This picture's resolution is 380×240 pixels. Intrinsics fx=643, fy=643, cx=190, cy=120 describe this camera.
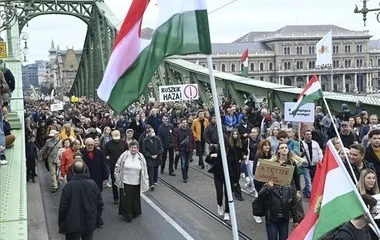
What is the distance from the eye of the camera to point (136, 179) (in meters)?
10.5

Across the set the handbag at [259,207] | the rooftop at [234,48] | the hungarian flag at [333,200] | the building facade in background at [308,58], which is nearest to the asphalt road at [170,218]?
the handbag at [259,207]

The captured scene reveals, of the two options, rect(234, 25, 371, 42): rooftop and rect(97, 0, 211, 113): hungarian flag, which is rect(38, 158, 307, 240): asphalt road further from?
rect(234, 25, 371, 42): rooftop

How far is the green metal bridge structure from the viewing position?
6.83 metres

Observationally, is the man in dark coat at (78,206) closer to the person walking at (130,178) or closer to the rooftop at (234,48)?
the person walking at (130,178)

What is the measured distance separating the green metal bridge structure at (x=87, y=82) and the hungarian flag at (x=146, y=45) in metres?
1.74

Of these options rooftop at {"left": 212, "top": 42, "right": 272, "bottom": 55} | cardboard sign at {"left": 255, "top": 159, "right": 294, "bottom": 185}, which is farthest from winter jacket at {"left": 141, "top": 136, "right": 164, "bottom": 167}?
rooftop at {"left": 212, "top": 42, "right": 272, "bottom": 55}

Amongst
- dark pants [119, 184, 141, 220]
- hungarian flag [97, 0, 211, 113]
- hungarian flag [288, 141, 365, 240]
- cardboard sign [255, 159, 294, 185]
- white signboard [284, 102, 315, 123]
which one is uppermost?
hungarian flag [97, 0, 211, 113]

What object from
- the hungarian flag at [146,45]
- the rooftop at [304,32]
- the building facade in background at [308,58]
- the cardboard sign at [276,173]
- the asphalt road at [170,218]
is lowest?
the asphalt road at [170,218]

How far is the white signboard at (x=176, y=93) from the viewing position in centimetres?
1880

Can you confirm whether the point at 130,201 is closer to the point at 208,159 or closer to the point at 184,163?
the point at 208,159

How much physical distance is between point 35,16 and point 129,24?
38.5m

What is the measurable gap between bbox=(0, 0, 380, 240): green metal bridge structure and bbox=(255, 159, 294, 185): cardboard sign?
276 centimetres

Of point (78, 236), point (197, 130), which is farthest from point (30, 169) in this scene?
point (78, 236)

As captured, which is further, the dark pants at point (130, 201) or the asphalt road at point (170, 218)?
the dark pants at point (130, 201)
